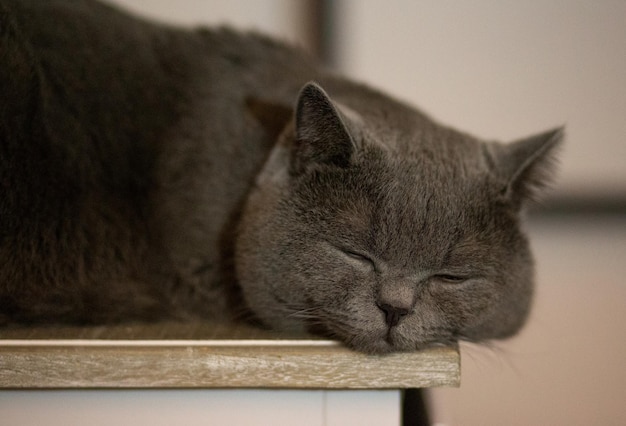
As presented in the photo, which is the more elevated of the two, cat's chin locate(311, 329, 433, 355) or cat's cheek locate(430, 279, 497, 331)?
cat's cheek locate(430, 279, 497, 331)

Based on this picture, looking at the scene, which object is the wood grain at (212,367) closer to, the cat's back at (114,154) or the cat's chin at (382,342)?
the cat's chin at (382,342)

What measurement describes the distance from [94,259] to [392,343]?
57cm

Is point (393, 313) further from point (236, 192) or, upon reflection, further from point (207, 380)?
point (236, 192)

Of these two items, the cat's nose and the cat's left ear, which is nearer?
the cat's nose

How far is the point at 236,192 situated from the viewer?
3.86ft

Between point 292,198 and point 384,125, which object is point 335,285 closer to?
point 292,198

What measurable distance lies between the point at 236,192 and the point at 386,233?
38cm

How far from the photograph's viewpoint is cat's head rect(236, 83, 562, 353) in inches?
35.4

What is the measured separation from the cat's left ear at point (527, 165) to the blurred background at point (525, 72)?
0.69 meters

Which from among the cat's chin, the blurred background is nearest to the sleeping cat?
the cat's chin

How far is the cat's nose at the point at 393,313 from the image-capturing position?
88 cm

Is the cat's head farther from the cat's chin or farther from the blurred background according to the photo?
the blurred background

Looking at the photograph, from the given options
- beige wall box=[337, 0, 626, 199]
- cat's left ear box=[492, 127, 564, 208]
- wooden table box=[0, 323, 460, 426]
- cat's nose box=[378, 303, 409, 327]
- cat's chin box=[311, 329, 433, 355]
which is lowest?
wooden table box=[0, 323, 460, 426]

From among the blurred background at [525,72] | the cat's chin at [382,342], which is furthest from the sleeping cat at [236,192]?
the blurred background at [525,72]
